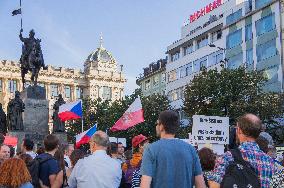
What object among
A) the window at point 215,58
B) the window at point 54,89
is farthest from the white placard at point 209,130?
the window at point 54,89

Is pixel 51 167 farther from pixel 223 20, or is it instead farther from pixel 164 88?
pixel 164 88

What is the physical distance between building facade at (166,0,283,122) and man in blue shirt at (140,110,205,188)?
1411 inches

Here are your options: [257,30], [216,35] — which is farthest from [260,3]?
[216,35]

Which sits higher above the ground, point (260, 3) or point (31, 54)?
point (260, 3)

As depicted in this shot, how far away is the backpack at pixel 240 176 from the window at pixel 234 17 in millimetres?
54257

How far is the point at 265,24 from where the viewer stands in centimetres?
5238

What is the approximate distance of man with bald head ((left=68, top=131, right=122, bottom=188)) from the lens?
21.0 ft

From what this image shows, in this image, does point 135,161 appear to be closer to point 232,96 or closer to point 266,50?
point 232,96

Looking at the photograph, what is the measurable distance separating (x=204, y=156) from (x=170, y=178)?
167cm

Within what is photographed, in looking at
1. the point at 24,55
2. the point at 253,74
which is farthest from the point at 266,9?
the point at 24,55

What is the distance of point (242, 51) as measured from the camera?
54.9 metres

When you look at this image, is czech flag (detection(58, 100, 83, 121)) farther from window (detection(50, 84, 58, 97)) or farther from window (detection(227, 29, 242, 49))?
window (detection(50, 84, 58, 97))

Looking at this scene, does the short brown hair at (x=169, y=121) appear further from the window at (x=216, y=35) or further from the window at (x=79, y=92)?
the window at (x=79, y=92)

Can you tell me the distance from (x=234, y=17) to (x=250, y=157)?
55.3m
